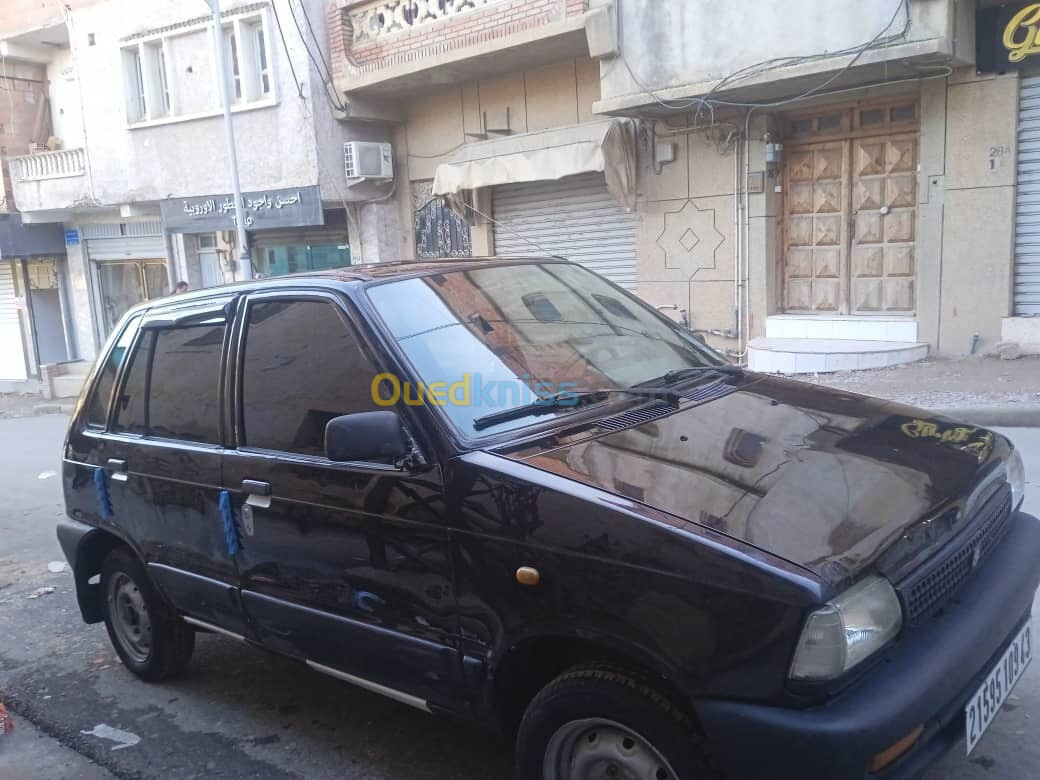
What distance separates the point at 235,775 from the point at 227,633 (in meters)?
0.57

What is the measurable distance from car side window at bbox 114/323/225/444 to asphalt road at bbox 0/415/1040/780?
1.26 metres

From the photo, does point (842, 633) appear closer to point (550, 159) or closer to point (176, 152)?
point (550, 159)

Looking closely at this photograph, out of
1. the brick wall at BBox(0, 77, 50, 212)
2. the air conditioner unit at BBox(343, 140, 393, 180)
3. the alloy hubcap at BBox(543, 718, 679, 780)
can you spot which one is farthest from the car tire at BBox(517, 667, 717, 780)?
the brick wall at BBox(0, 77, 50, 212)

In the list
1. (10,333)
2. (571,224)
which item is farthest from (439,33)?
(10,333)

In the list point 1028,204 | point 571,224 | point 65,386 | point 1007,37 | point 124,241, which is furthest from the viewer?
point 124,241

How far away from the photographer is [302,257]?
18109 millimetres

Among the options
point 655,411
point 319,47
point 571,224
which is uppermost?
point 319,47

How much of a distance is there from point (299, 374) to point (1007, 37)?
352 inches

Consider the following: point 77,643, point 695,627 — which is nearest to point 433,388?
point 695,627

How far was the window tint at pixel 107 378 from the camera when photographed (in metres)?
4.30

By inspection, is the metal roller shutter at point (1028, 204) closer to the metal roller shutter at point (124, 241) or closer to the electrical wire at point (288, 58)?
the electrical wire at point (288, 58)

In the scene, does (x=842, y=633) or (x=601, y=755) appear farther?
(x=601, y=755)

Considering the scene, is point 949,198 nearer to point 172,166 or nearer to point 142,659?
point 142,659

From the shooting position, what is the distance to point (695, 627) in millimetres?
2256
